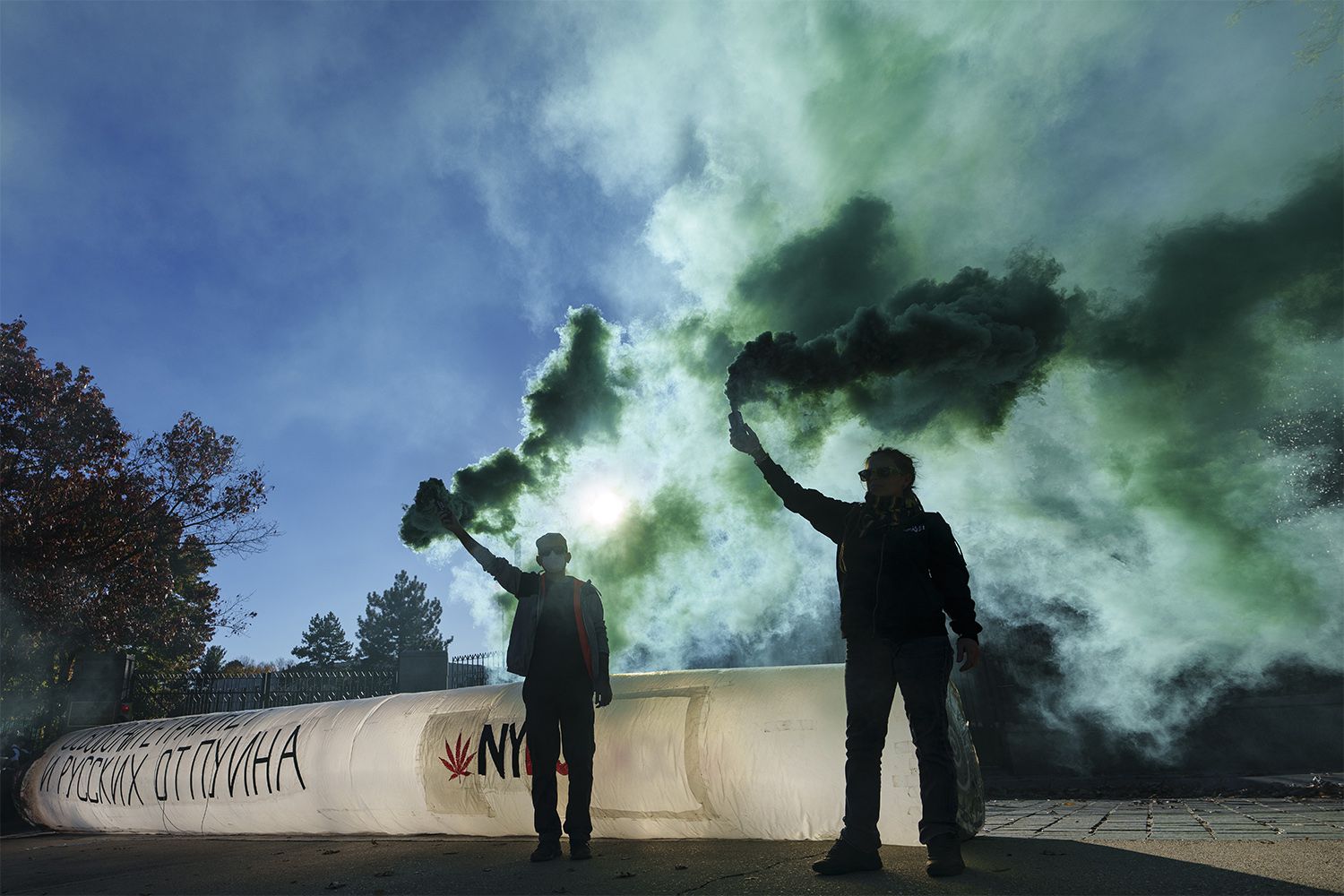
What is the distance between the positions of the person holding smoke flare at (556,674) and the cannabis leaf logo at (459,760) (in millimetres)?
1394

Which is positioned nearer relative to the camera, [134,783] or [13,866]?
[13,866]

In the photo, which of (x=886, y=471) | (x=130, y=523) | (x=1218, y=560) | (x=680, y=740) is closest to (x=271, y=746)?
(x=680, y=740)

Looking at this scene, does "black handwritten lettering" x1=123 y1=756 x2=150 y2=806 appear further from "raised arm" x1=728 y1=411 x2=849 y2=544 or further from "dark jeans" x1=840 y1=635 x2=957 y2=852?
"dark jeans" x1=840 y1=635 x2=957 y2=852

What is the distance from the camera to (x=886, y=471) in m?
3.37

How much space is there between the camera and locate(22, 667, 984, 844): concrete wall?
4.20 m

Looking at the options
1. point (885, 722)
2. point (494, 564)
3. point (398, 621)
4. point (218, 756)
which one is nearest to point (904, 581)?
point (885, 722)

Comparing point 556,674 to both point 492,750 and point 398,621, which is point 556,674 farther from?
point 398,621

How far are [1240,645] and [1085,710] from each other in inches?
117

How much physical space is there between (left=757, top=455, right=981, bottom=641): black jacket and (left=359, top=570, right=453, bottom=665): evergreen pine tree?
87786 mm

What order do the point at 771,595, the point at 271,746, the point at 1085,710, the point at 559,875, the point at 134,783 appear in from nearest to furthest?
the point at 559,875
the point at 271,746
the point at 134,783
the point at 1085,710
the point at 771,595

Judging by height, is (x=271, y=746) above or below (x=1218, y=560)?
below

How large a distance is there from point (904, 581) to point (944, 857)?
1.08 metres

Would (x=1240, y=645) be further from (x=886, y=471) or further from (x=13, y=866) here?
(x=13, y=866)

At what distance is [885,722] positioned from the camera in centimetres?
314
